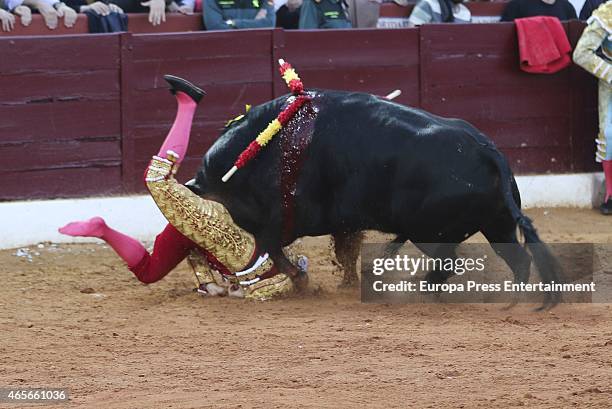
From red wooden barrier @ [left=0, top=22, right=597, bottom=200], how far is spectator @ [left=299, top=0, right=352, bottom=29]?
25 cm

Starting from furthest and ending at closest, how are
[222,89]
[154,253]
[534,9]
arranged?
[534,9] → [222,89] → [154,253]

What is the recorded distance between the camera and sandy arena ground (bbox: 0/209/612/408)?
15.0ft

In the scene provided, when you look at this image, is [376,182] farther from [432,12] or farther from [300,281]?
[432,12]

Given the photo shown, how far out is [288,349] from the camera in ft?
17.4

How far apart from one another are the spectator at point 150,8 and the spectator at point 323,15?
3.13 ft

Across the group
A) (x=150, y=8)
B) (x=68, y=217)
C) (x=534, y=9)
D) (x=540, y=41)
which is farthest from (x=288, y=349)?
(x=534, y=9)

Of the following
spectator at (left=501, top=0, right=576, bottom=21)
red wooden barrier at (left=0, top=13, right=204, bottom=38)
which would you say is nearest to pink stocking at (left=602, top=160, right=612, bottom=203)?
spectator at (left=501, top=0, right=576, bottom=21)

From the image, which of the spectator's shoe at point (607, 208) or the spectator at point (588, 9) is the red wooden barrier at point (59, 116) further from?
the spectator at point (588, 9)

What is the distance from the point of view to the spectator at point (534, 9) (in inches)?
370

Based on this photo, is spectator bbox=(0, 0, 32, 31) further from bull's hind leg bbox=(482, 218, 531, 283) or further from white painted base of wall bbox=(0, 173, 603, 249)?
bull's hind leg bbox=(482, 218, 531, 283)

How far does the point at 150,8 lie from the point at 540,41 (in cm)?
281

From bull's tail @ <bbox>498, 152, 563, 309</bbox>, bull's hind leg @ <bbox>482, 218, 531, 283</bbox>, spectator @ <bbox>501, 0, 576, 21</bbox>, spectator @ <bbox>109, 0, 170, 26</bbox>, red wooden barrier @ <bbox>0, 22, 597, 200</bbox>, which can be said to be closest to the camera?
bull's tail @ <bbox>498, 152, 563, 309</bbox>

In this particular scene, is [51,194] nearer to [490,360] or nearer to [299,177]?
[299,177]

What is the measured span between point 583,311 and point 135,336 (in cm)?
210
